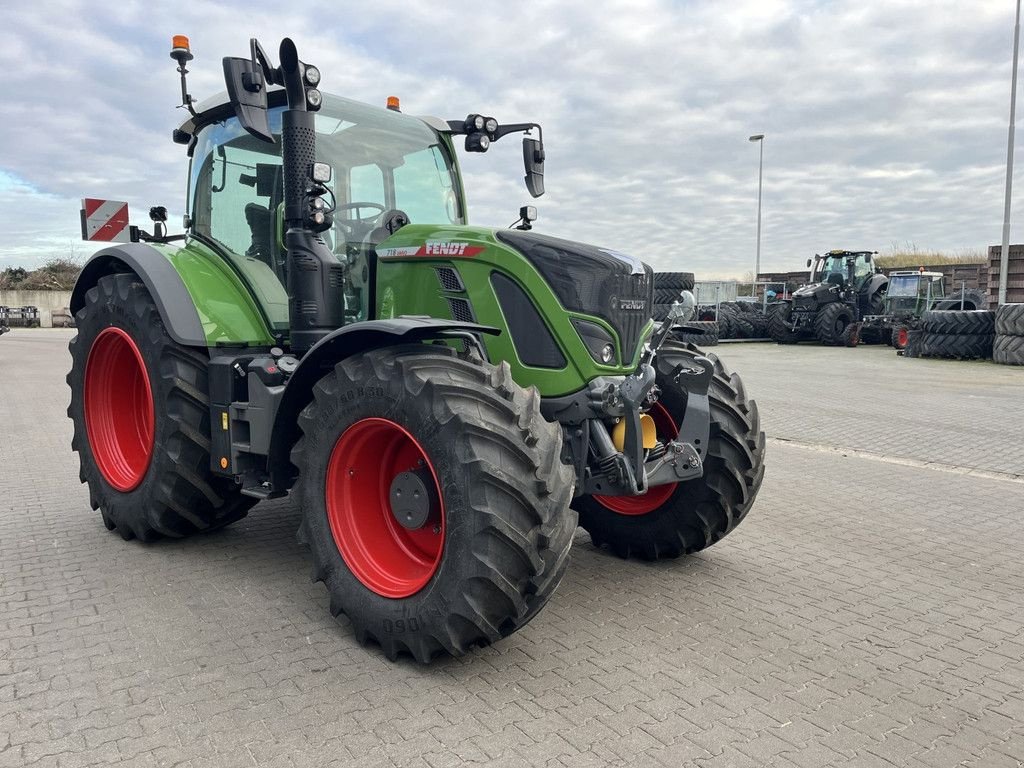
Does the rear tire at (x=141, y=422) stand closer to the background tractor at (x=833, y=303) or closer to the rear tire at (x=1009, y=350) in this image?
the rear tire at (x=1009, y=350)

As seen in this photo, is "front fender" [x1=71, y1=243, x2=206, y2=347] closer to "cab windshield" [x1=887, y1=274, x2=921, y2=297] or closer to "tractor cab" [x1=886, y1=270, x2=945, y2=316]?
"tractor cab" [x1=886, y1=270, x2=945, y2=316]

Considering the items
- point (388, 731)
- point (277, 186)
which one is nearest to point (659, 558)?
point (388, 731)

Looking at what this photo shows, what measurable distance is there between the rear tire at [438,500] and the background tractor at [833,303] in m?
22.5

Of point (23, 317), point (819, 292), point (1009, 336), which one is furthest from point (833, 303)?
point (23, 317)

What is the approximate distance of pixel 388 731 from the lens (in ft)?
8.61

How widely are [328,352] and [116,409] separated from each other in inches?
98.9

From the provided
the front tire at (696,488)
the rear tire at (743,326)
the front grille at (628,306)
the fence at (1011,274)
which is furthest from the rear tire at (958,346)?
the front grille at (628,306)

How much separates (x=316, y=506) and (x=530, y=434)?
1141 mm

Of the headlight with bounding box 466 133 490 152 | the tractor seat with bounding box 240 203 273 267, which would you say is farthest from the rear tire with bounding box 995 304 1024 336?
the tractor seat with bounding box 240 203 273 267

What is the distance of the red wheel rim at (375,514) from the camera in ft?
11.0

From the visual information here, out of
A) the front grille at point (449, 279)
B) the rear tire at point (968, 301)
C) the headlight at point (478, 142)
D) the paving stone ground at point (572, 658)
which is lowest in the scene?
Result: the paving stone ground at point (572, 658)

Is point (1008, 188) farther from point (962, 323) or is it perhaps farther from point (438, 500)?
point (438, 500)

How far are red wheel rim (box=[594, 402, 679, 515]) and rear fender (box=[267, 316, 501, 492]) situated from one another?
119cm

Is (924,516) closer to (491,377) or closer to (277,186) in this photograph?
(491,377)
